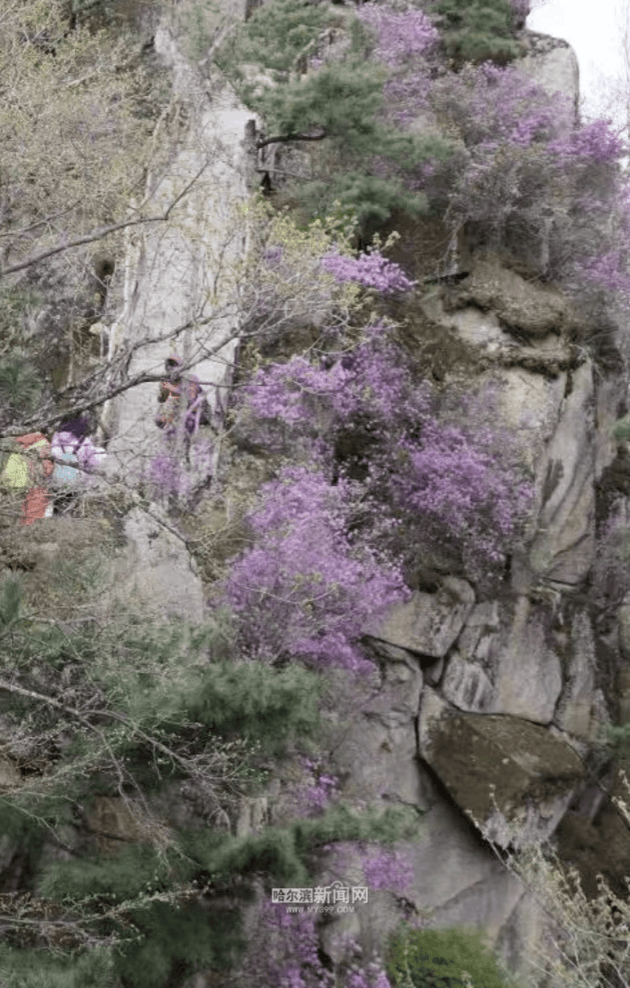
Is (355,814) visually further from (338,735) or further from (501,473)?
(501,473)

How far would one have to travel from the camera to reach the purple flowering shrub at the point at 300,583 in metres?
11.7

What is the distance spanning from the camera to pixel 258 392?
1384cm

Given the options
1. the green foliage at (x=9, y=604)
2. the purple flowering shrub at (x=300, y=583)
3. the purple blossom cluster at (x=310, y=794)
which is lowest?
the purple blossom cluster at (x=310, y=794)

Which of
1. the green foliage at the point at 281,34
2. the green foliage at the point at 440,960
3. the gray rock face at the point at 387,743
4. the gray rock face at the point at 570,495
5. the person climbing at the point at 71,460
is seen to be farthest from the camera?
the green foliage at the point at 281,34

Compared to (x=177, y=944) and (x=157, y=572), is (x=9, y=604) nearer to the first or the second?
(x=177, y=944)

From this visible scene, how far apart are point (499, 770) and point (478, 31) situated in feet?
44.6

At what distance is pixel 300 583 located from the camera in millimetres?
11625

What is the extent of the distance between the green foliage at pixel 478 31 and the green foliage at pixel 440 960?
595 inches

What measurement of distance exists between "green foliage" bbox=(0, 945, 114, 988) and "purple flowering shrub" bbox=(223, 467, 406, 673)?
15.1 feet

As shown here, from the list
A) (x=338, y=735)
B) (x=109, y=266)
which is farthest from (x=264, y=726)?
(x=109, y=266)

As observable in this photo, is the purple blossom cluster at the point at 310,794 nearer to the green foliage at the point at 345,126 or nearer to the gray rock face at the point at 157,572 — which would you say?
the gray rock face at the point at 157,572

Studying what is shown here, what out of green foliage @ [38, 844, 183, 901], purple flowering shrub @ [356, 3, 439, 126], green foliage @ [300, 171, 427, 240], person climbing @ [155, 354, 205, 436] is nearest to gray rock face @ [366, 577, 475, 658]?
person climbing @ [155, 354, 205, 436]

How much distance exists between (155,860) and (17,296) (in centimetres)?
768

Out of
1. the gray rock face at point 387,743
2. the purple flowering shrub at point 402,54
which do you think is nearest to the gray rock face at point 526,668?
the gray rock face at point 387,743
